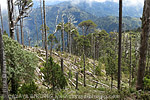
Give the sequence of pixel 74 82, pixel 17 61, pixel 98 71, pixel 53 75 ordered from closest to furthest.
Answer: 1. pixel 53 75
2. pixel 17 61
3. pixel 74 82
4. pixel 98 71

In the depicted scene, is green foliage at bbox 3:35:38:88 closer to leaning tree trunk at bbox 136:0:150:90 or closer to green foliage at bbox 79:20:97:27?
leaning tree trunk at bbox 136:0:150:90

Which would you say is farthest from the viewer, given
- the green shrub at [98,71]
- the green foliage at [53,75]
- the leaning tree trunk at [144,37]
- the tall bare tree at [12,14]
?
the green shrub at [98,71]

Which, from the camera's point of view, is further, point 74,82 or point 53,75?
point 74,82

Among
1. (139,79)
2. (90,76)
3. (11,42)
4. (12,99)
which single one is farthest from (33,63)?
(90,76)

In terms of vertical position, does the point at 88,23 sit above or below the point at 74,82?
above

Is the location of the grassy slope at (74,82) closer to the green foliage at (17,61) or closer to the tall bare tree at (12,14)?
the green foliage at (17,61)

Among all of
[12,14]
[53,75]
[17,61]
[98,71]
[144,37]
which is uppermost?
[12,14]

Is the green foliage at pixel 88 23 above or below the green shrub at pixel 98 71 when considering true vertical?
above


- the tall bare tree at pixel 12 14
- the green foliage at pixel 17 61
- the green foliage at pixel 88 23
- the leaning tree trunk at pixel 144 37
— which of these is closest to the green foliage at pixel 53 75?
the green foliage at pixel 17 61

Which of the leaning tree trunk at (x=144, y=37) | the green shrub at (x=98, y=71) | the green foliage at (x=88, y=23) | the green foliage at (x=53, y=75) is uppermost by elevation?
the green foliage at (x=88, y=23)

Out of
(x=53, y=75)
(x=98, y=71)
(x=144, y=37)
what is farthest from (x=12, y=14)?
(x=98, y=71)

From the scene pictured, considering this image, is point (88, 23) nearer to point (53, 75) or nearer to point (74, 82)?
point (74, 82)

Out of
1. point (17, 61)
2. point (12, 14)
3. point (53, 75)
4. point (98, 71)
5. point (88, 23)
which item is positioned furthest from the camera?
point (88, 23)

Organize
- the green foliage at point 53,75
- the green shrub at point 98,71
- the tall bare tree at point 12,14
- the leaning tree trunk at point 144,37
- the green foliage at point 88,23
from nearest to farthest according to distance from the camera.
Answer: the leaning tree trunk at point 144,37 → the green foliage at point 53,75 → the tall bare tree at point 12,14 → the green shrub at point 98,71 → the green foliage at point 88,23
